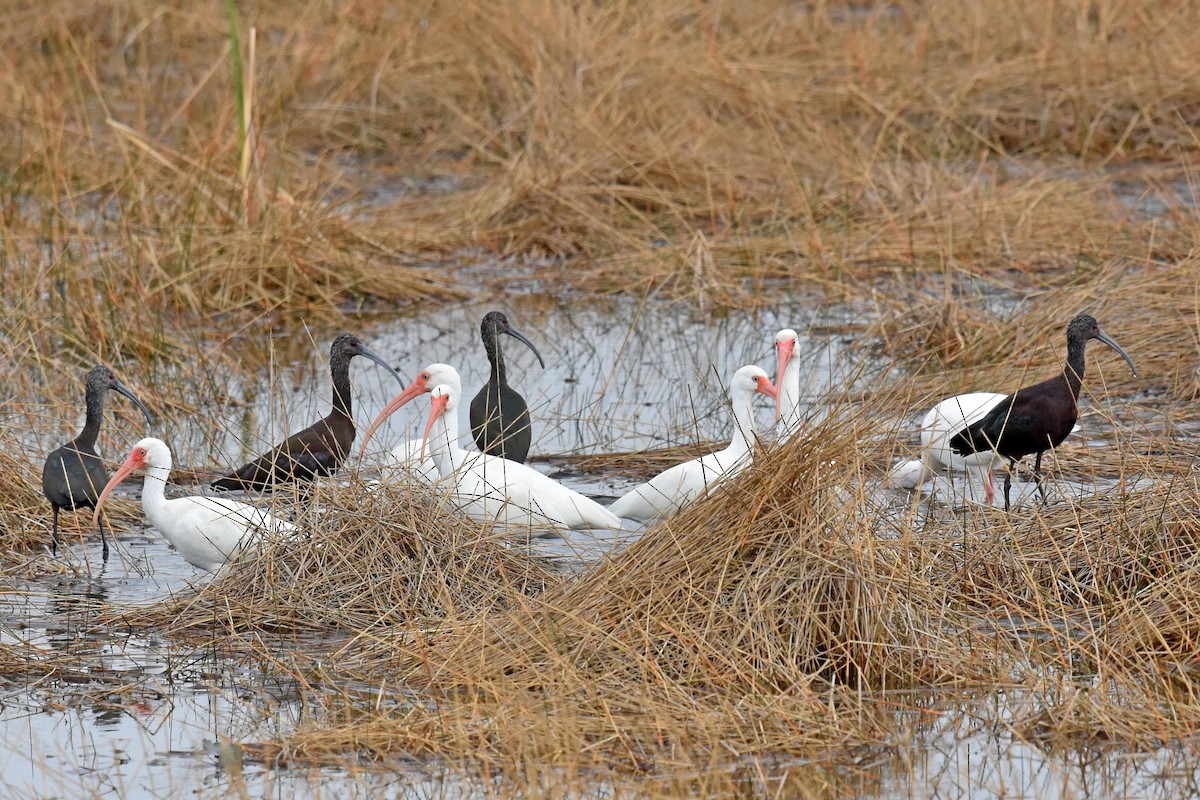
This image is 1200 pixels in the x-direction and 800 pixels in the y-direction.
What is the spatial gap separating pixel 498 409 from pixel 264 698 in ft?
9.11

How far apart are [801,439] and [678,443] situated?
2903mm

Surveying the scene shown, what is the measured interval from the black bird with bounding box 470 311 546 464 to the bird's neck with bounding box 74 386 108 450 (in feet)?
4.68

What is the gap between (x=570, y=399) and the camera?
867cm

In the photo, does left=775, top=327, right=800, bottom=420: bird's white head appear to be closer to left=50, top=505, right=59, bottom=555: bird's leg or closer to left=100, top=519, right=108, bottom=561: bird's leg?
left=100, top=519, right=108, bottom=561: bird's leg

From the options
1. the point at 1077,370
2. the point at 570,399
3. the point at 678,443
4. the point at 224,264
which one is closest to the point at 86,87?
the point at 224,264

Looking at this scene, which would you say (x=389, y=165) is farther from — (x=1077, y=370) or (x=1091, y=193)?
(x=1077, y=370)

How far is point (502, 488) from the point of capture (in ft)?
21.0

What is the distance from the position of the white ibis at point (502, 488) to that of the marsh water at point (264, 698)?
0.11 m

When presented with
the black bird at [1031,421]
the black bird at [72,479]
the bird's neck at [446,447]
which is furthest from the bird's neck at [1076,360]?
the black bird at [72,479]

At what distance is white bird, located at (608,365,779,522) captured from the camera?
6.51 meters

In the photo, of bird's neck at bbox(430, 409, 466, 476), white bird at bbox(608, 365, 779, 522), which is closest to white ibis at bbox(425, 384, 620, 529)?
bird's neck at bbox(430, 409, 466, 476)

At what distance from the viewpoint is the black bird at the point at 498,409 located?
7.43m

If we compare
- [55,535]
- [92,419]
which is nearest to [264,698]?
[55,535]

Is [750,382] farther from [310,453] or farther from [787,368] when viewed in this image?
[310,453]
